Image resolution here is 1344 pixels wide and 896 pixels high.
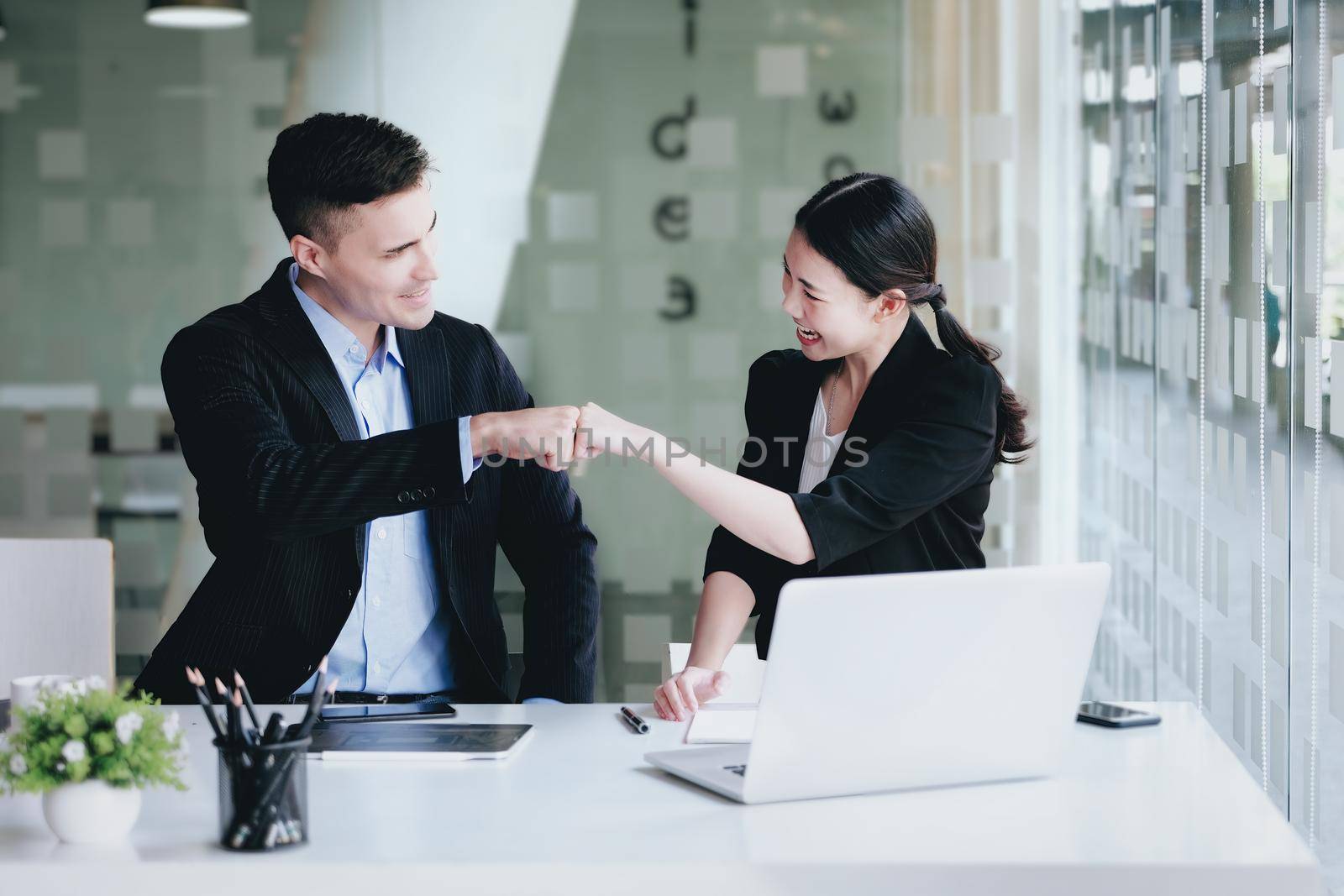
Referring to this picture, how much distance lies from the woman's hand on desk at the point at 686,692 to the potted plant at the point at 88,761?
2.25ft

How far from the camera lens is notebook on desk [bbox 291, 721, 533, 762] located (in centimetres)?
163

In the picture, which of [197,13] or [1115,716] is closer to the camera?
[1115,716]

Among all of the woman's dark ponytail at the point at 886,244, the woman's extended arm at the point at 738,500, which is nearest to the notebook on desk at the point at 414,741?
the woman's extended arm at the point at 738,500

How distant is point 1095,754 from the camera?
66.2 inches

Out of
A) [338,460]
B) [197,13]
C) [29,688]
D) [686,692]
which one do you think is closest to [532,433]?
[338,460]

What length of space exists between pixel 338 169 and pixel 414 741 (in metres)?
0.98

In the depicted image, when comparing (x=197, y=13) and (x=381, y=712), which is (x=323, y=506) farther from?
(x=197, y=13)

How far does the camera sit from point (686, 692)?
1.86 m

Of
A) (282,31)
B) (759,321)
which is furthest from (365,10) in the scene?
(759,321)

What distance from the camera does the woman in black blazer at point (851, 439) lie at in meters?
1.90

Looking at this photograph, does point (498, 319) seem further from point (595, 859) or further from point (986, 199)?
point (595, 859)

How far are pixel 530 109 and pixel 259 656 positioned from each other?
6.90 ft

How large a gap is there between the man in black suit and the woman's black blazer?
Result: 0.38 meters

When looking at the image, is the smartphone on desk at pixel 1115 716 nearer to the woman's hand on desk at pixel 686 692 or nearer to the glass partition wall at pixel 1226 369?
the glass partition wall at pixel 1226 369
